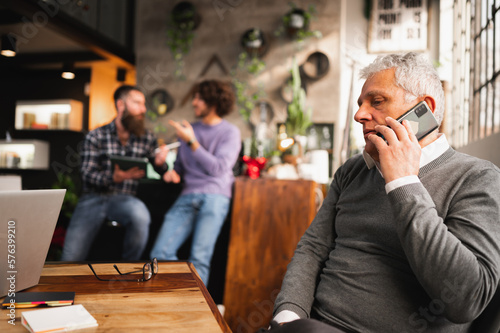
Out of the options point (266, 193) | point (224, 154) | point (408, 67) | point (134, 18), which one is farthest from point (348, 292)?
point (134, 18)

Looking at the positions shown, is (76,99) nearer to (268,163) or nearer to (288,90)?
(288,90)

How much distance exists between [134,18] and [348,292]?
688 centimetres

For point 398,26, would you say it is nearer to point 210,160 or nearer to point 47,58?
Answer: point 210,160

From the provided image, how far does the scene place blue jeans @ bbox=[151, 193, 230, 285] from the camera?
8.48 ft

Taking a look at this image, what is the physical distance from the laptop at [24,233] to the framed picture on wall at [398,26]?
6085 millimetres

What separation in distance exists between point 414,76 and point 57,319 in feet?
3.53

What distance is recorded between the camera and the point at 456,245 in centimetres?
92

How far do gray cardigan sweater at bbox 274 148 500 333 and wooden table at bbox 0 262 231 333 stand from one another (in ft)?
1.04

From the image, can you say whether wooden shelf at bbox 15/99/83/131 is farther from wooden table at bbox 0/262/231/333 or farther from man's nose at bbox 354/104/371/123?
man's nose at bbox 354/104/371/123

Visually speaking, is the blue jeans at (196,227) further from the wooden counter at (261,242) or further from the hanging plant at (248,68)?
the hanging plant at (248,68)

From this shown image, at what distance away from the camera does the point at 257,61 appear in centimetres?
625

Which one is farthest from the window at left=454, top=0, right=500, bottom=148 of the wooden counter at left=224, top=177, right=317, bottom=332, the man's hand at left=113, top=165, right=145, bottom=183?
the man's hand at left=113, top=165, right=145, bottom=183

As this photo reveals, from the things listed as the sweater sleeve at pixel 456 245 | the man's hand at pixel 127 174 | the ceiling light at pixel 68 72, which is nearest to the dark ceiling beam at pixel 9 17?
the ceiling light at pixel 68 72

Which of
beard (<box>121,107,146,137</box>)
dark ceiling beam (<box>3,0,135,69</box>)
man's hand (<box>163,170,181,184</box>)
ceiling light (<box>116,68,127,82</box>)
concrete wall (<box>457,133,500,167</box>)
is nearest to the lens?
concrete wall (<box>457,133,500,167</box>)
